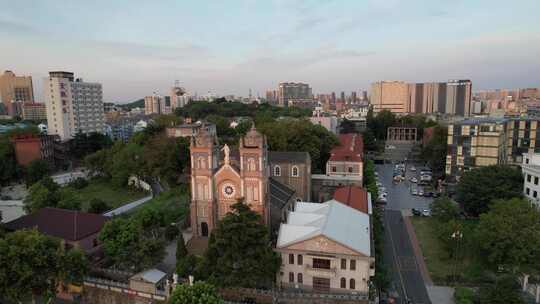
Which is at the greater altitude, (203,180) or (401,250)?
(203,180)

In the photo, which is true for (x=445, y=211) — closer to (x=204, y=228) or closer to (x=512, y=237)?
(x=512, y=237)

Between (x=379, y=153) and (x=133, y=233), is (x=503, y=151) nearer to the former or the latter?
(x=379, y=153)

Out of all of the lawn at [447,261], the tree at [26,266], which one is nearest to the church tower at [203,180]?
the tree at [26,266]

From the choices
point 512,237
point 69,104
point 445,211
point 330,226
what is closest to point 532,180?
point 445,211

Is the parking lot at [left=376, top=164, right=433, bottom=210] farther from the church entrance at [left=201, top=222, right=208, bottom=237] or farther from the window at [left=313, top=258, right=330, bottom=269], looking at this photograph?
the church entrance at [left=201, top=222, right=208, bottom=237]

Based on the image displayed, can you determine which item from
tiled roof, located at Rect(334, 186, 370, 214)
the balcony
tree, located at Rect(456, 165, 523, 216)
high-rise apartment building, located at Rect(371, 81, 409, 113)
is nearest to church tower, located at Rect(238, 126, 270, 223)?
the balcony

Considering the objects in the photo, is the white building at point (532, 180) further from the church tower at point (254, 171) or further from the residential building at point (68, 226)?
the residential building at point (68, 226)

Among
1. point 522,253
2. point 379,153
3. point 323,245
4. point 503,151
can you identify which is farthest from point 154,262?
point 379,153
